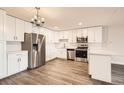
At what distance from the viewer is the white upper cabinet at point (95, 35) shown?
5.42 metres

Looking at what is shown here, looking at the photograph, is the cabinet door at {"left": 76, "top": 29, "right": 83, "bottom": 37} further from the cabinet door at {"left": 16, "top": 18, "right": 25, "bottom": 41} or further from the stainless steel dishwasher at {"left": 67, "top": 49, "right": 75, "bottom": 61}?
the cabinet door at {"left": 16, "top": 18, "right": 25, "bottom": 41}

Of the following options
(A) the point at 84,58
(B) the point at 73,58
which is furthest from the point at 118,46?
(B) the point at 73,58

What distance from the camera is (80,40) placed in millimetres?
6285

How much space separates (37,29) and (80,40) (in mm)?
2827

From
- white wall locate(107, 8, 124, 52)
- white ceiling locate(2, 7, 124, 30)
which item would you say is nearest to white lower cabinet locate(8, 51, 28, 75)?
white ceiling locate(2, 7, 124, 30)

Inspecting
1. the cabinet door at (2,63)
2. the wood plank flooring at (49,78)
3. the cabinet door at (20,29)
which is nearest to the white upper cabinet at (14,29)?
the cabinet door at (20,29)

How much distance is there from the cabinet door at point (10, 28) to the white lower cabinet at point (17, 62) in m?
0.60

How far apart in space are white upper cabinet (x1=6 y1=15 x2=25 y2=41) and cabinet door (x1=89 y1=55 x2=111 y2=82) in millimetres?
2904

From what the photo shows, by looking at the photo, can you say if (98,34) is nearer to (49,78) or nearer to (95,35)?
(95,35)

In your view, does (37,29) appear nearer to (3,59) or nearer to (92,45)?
(3,59)

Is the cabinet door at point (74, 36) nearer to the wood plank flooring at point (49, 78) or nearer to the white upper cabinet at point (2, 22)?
the wood plank flooring at point (49, 78)

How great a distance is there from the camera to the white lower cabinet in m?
3.31

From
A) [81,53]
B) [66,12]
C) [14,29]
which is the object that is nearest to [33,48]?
[14,29]
